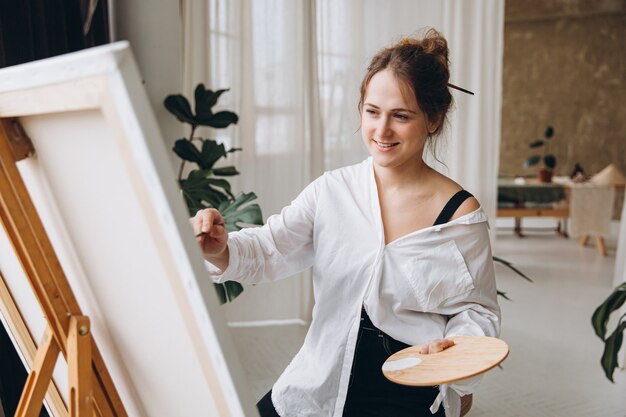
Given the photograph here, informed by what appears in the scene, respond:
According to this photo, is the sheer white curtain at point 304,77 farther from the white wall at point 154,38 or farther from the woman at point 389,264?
the woman at point 389,264

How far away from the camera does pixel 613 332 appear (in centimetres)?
238

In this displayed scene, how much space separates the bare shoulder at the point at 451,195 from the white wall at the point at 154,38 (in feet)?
6.60

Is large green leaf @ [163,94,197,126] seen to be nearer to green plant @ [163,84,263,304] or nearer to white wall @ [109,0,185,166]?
green plant @ [163,84,263,304]

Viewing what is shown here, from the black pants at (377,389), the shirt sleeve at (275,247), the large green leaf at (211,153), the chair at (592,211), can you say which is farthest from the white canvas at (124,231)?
the chair at (592,211)

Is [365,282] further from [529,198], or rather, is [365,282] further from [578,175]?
[578,175]

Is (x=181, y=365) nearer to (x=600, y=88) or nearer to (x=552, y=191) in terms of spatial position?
(x=552, y=191)

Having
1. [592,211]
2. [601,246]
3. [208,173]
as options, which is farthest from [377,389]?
[601,246]

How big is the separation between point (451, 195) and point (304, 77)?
8.11ft

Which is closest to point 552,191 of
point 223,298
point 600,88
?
point 600,88

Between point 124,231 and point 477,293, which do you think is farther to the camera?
point 477,293

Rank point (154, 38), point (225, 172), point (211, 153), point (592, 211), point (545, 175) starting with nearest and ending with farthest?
point (211, 153), point (225, 172), point (154, 38), point (592, 211), point (545, 175)

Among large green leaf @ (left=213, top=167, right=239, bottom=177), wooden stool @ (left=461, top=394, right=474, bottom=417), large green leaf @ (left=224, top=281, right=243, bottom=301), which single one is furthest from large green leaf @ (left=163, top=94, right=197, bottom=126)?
wooden stool @ (left=461, top=394, right=474, bottom=417)

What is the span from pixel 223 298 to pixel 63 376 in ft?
4.02

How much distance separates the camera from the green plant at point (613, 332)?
2396 millimetres
